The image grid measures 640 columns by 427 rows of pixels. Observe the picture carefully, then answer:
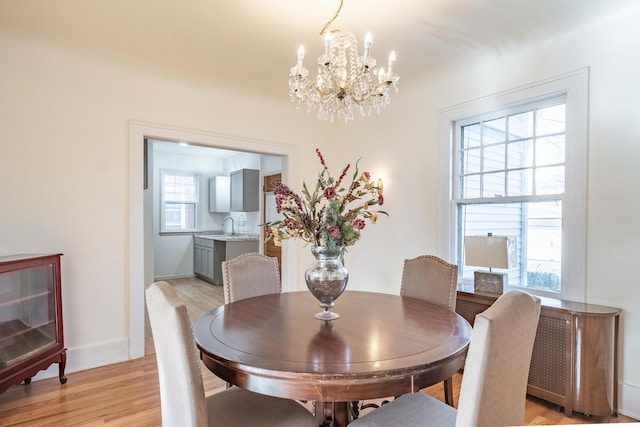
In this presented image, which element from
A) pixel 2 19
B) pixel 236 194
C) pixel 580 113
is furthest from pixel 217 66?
pixel 236 194

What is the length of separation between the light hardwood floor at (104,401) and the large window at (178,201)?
179 inches

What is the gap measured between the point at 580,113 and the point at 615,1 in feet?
2.20

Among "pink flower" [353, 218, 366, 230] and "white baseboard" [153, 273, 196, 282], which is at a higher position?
"pink flower" [353, 218, 366, 230]

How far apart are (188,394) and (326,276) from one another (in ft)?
2.58

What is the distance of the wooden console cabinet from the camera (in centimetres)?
214

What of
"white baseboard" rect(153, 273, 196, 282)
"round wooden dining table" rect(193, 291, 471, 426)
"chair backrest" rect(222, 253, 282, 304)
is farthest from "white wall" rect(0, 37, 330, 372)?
"white baseboard" rect(153, 273, 196, 282)

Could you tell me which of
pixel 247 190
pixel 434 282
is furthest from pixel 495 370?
pixel 247 190

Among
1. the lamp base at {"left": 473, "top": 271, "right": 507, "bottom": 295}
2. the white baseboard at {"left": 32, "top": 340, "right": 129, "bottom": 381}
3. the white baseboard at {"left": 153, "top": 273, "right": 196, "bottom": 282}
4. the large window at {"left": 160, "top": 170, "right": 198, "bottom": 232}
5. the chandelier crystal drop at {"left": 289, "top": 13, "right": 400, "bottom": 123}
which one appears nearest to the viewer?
the chandelier crystal drop at {"left": 289, "top": 13, "right": 400, "bottom": 123}

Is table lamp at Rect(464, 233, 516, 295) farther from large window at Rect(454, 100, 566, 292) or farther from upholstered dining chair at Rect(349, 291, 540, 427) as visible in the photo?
upholstered dining chair at Rect(349, 291, 540, 427)

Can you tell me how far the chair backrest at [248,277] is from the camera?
2330mm

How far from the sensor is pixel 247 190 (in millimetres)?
6500

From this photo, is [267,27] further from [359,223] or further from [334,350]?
[334,350]

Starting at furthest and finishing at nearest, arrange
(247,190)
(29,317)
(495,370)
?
(247,190), (29,317), (495,370)

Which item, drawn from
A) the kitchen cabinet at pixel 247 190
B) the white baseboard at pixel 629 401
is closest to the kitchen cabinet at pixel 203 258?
the kitchen cabinet at pixel 247 190
